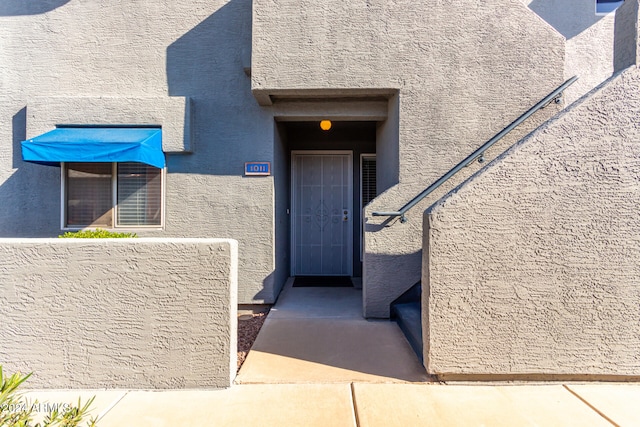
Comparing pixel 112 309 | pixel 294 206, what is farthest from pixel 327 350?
pixel 294 206

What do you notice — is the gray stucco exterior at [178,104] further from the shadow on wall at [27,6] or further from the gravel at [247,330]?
the gravel at [247,330]

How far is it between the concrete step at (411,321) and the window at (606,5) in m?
6.80

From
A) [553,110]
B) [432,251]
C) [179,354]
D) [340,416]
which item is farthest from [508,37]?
[179,354]

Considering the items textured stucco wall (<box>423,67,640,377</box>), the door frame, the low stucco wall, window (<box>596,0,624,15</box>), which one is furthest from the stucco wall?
window (<box>596,0,624,15</box>)

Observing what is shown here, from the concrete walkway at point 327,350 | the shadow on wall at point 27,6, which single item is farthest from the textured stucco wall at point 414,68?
the shadow on wall at point 27,6

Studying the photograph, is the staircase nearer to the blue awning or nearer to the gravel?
the gravel

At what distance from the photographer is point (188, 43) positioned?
5.24m

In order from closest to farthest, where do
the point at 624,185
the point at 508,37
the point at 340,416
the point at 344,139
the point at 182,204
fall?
the point at 340,416, the point at 624,185, the point at 508,37, the point at 182,204, the point at 344,139

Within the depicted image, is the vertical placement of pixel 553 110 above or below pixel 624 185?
above

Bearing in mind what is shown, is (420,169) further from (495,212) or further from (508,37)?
(508,37)

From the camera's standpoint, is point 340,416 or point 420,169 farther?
point 420,169

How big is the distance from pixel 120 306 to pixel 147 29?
4529 mm

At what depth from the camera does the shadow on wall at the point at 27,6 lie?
5.26 meters

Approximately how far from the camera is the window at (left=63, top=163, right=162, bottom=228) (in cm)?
523
